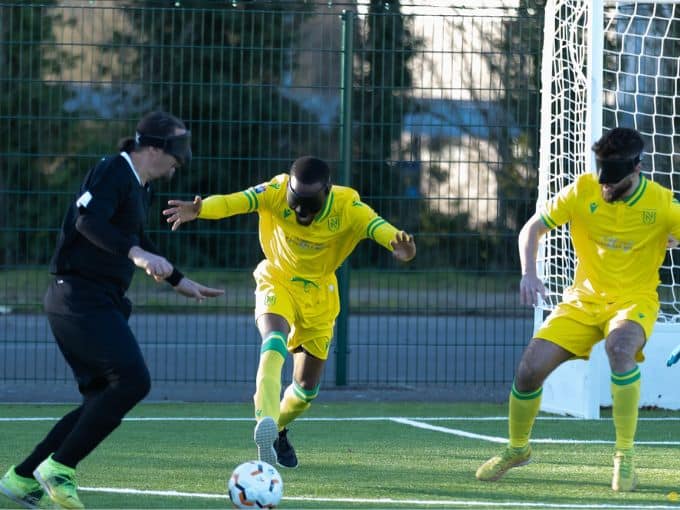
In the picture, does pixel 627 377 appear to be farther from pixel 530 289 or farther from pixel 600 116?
→ pixel 600 116

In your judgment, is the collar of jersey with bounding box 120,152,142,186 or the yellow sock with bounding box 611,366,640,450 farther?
the yellow sock with bounding box 611,366,640,450

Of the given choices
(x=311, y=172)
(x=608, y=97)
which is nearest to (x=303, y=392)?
(x=311, y=172)

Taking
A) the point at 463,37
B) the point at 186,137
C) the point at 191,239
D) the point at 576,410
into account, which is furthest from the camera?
the point at 191,239

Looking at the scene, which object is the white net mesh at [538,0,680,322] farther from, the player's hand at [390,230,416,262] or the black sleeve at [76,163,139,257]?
the black sleeve at [76,163,139,257]

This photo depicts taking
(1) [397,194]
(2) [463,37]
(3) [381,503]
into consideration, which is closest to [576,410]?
(1) [397,194]

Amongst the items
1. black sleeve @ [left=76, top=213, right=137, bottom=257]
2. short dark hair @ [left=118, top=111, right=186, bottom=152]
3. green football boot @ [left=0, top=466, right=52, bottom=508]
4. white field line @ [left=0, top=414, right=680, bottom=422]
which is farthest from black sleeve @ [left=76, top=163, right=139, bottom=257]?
white field line @ [left=0, top=414, right=680, bottom=422]

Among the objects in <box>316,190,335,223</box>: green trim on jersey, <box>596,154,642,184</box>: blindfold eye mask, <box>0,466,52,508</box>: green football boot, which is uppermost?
<box>596,154,642,184</box>: blindfold eye mask

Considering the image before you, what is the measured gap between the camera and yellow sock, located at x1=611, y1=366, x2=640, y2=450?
700 centimetres

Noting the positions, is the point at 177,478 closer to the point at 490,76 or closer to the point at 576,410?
the point at 576,410

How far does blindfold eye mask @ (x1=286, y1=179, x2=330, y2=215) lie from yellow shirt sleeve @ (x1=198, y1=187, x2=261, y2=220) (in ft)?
0.80

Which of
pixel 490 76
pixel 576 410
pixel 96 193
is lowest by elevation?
pixel 576 410

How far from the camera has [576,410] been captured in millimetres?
10227

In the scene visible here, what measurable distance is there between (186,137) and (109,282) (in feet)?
2.64

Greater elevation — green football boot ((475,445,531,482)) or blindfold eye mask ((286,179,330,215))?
blindfold eye mask ((286,179,330,215))
